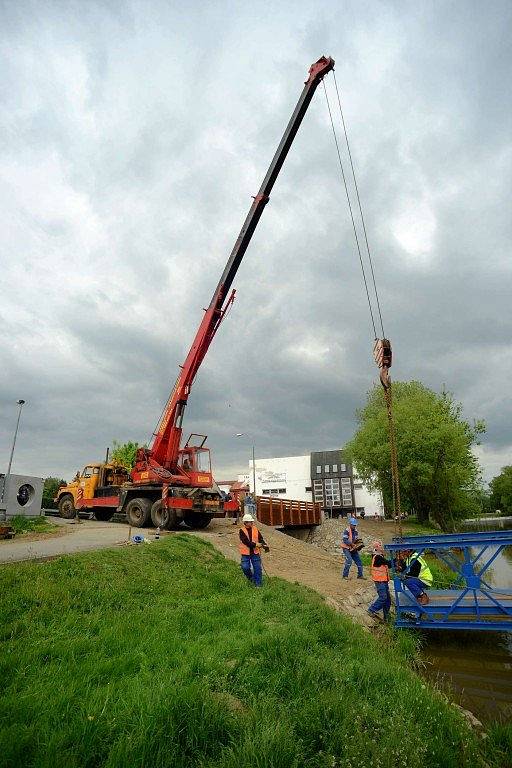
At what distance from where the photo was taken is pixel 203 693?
12.0 feet

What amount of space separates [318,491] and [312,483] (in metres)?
1.65

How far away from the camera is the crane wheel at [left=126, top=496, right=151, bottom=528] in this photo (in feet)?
56.5

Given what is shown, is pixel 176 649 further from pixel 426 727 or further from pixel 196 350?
pixel 196 350

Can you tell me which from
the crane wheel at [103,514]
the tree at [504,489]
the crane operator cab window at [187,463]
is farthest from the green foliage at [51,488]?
the tree at [504,489]

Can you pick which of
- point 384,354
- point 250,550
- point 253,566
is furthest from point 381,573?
point 384,354

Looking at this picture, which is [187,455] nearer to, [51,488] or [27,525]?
[27,525]

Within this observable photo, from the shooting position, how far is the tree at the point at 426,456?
31766 mm

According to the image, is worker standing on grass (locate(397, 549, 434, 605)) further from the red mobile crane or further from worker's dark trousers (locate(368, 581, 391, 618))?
the red mobile crane

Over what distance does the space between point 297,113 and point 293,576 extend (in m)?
15.2

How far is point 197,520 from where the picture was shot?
60.6 ft

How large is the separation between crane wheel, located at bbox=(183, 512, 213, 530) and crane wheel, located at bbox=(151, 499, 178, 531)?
150 cm

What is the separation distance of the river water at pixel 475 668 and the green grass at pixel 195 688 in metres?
1.00

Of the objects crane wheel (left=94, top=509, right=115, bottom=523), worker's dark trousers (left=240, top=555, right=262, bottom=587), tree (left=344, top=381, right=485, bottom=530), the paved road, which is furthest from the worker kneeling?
tree (left=344, top=381, right=485, bottom=530)

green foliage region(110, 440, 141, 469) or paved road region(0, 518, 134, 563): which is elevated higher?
green foliage region(110, 440, 141, 469)
